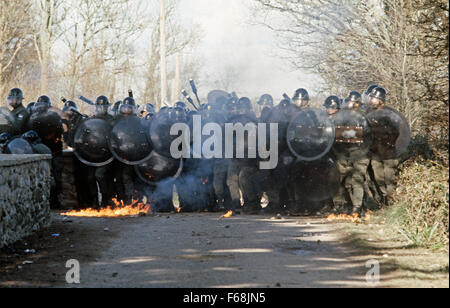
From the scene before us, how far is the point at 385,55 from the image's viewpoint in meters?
17.7

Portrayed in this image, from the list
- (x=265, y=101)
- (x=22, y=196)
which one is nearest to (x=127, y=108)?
(x=265, y=101)

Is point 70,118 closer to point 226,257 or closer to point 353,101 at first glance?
point 353,101

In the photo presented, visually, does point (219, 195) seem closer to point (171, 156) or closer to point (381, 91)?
point (171, 156)

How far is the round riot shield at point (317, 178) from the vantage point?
13.6m

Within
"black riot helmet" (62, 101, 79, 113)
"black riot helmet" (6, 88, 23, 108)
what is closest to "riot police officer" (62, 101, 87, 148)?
"black riot helmet" (62, 101, 79, 113)

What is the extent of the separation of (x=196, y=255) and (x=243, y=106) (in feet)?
18.7

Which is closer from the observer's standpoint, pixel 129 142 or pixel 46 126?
pixel 129 142

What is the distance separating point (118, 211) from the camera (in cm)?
1432

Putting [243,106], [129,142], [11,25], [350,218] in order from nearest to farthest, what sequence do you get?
1. [350,218]
2. [243,106]
3. [129,142]
4. [11,25]

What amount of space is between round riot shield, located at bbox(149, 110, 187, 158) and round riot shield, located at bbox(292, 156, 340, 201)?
254 centimetres

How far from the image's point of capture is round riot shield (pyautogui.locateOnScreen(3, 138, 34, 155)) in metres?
13.6

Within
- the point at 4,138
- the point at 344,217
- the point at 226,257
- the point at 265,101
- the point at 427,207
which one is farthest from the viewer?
the point at 265,101

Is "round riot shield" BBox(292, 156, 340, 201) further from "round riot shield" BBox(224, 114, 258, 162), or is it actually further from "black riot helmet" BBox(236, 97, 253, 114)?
"black riot helmet" BBox(236, 97, 253, 114)
